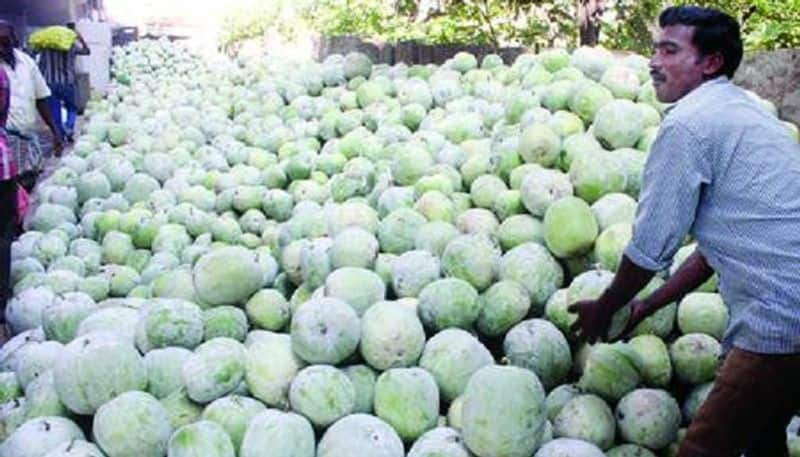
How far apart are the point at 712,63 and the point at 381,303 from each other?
130 centimetres

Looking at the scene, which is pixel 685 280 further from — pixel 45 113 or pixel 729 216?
pixel 45 113

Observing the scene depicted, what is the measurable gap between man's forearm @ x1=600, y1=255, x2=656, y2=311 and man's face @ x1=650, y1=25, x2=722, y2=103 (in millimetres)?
474

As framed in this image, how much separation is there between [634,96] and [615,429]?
215cm

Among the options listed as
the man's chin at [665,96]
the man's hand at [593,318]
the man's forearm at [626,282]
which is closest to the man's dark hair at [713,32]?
the man's chin at [665,96]

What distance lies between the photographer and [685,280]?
246 cm

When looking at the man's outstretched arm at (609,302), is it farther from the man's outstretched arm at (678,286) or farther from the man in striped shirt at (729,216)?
the man's outstretched arm at (678,286)

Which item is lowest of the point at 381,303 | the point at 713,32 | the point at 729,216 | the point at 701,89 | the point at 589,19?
the point at 381,303

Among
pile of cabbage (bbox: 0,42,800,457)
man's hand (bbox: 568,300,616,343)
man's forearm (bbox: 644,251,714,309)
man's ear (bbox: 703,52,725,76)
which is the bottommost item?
pile of cabbage (bbox: 0,42,800,457)

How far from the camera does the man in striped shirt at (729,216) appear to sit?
1950 mm

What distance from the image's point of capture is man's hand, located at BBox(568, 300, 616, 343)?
7.63 feet

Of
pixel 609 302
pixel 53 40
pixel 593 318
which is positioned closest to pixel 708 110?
pixel 609 302

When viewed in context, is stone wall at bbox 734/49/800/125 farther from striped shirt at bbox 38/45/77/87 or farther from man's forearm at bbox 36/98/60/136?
striped shirt at bbox 38/45/77/87

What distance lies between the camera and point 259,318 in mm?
3041

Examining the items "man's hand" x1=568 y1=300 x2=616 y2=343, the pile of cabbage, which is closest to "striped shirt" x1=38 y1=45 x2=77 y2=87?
the pile of cabbage
